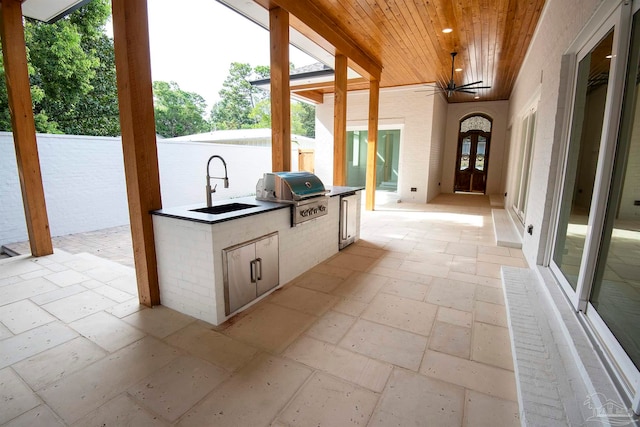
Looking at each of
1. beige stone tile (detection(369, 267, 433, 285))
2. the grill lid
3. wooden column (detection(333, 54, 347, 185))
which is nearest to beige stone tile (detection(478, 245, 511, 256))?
beige stone tile (detection(369, 267, 433, 285))

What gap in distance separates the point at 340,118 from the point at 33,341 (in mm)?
4576

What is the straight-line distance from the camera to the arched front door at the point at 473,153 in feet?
34.2

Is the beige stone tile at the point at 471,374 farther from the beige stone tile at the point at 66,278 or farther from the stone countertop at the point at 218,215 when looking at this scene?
the beige stone tile at the point at 66,278

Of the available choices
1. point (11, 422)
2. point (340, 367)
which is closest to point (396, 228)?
point (340, 367)

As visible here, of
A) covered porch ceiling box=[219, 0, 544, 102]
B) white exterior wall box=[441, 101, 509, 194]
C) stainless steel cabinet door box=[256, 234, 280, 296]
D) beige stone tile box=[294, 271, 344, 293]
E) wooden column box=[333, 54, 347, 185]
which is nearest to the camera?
stainless steel cabinet door box=[256, 234, 280, 296]

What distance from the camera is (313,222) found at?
3457 mm

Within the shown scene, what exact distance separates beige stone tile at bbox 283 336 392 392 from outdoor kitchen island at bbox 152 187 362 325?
70 centimetres

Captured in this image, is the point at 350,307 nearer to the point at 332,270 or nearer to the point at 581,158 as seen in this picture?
the point at 332,270

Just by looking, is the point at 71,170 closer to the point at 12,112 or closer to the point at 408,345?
the point at 12,112

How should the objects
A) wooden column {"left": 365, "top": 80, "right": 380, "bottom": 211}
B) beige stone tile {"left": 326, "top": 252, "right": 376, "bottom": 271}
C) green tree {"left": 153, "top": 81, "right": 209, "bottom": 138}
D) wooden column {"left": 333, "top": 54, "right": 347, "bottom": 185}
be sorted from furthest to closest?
green tree {"left": 153, "top": 81, "right": 209, "bottom": 138}
wooden column {"left": 365, "top": 80, "right": 380, "bottom": 211}
wooden column {"left": 333, "top": 54, "right": 347, "bottom": 185}
beige stone tile {"left": 326, "top": 252, "right": 376, "bottom": 271}

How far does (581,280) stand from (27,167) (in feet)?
17.7

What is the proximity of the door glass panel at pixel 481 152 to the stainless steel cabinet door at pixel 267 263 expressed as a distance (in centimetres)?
987

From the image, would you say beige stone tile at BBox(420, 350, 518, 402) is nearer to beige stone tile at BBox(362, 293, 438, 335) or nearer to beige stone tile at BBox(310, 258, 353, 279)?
beige stone tile at BBox(362, 293, 438, 335)

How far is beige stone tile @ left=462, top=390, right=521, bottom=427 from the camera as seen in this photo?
145 centimetres
